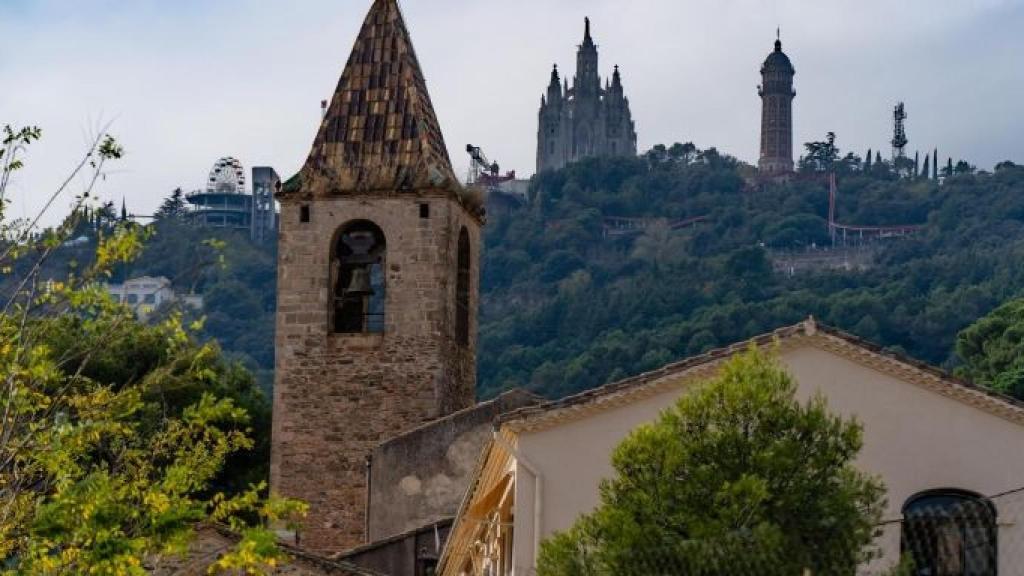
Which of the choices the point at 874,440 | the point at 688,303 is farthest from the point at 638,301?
the point at 874,440

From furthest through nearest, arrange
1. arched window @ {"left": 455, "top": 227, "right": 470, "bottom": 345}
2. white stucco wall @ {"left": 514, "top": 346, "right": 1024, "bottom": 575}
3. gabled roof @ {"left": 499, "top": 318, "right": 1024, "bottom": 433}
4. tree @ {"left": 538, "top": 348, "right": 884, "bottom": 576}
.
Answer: arched window @ {"left": 455, "top": 227, "right": 470, "bottom": 345}
gabled roof @ {"left": 499, "top": 318, "right": 1024, "bottom": 433}
white stucco wall @ {"left": 514, "top": 346, "right": 1024, "bottom": 575}
tree @ {"left": 538, "top": 348, "right": 884, "bottom": 576}

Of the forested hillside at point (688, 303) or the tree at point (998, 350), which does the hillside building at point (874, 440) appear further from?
the forested hillside at point (688, 303)

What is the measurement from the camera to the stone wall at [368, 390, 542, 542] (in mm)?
34812

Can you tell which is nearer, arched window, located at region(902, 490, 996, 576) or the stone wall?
arched window, located at region(902, 490, 996, 576)

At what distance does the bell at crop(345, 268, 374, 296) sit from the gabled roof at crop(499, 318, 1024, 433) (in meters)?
13.4

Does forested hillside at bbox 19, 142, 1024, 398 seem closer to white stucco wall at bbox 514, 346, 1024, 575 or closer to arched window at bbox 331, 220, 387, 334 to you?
arched window at bbox 331, 220, 387, 334

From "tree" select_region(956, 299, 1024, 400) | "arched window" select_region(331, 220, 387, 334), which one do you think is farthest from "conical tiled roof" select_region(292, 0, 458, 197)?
"tree" select_region(956, 299, 1024, 400)

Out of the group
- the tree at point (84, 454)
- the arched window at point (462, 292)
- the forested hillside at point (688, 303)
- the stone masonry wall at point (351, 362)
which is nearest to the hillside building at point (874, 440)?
the tree at point (84, 454)

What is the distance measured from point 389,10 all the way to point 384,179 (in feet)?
10.7

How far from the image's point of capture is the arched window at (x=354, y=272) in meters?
37.8

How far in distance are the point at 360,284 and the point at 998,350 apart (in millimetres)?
52516

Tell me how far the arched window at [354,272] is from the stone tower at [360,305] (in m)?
0.02

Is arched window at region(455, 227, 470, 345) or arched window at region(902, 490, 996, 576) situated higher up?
arched window at region(455, 227, 470, 345)

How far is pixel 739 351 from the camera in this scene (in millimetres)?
24266
